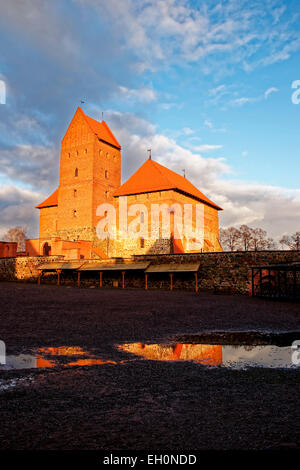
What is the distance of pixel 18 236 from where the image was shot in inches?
2431

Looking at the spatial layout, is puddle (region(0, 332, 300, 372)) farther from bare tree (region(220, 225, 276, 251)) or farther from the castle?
bare tree (region(220, 225, 276, 251))

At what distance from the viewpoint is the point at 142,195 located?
1331 inches

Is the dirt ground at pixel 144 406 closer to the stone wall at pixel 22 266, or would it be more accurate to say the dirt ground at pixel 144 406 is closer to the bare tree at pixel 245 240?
the stone wall at pixel 22 266

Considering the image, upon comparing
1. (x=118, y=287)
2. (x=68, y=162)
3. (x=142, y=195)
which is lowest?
(x=118, y=287)

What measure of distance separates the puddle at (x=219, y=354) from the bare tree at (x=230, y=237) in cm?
4574

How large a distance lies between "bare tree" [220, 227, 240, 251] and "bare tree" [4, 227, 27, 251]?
1357 inches

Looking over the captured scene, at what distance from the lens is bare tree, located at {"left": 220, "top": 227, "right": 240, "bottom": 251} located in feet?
167

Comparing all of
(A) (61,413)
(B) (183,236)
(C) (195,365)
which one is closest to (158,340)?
(C) (195,365)

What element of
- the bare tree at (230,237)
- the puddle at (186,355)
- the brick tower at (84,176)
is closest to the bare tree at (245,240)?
the bare tree at (230,237)

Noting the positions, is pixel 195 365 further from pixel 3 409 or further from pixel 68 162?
pixel 68 162

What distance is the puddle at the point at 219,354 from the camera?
5008 mm

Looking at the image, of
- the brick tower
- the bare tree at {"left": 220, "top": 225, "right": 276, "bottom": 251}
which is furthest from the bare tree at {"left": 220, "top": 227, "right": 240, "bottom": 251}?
the brick tower
